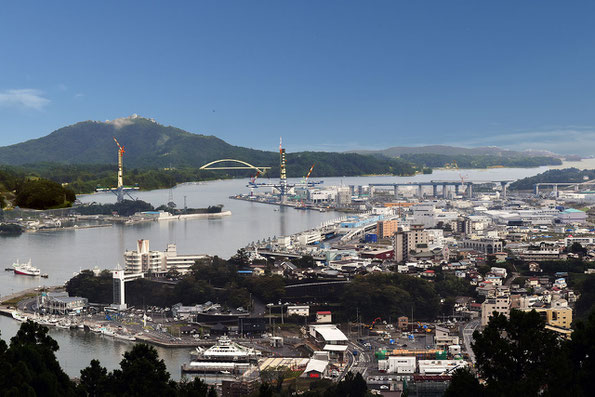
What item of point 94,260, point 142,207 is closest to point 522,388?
point 94,260

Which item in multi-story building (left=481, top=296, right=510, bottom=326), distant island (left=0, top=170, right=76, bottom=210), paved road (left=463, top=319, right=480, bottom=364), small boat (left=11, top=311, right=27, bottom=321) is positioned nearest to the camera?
distant island (left=0, top=170, right=76, bottom=210)

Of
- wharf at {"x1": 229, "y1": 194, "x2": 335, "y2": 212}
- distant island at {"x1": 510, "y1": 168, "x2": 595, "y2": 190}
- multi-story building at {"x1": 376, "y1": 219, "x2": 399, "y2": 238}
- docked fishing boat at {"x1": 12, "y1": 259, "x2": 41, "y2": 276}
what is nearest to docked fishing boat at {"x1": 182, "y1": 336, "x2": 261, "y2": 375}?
docked fishing boat at {"x1": 12, "y1": 259, "x2": 41, "y2": 276}

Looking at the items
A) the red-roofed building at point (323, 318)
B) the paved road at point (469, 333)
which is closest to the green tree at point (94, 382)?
the paved road at point (469, 333)

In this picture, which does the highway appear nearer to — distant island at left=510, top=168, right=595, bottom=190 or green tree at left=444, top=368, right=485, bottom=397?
green tree at left=444, top=368, right=485, bottom=397

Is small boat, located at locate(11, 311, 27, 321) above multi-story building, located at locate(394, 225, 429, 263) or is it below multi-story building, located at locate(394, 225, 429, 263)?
below

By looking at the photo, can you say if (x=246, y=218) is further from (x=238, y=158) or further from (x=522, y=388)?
(x=238, y=158)

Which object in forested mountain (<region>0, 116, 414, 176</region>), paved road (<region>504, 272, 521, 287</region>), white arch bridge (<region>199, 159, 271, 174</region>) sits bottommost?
paved road (<region>504, 272, 521, 287</region>)

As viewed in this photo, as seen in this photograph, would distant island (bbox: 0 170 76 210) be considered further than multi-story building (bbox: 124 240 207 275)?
No
